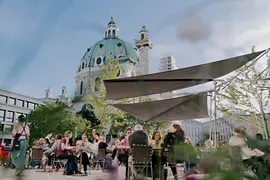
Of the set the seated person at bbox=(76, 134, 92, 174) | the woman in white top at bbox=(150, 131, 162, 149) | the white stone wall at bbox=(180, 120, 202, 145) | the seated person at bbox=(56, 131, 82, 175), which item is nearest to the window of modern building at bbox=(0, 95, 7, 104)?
the white stone wall at bbox=(180, 120, 202, 145)

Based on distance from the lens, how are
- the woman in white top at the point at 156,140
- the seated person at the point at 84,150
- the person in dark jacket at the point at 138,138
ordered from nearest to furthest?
the person in dark jacket at the point at 138,138, the woman in white top at the point at 156,140, the seated person at the point at 84,150

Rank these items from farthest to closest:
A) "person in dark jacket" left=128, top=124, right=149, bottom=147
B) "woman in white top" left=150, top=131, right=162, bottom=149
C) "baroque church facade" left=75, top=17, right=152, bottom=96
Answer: "woman in white top" left=150, top=131, right=162, bottom=149, "person in dark jacket" left=128, top=124, right=149, bottom=147, "baroque church facade" left=75, top=17, right=152, bottom=96

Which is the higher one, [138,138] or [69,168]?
[138,138]

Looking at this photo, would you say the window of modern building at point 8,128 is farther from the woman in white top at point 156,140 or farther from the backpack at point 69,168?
the backpack at point 69,168

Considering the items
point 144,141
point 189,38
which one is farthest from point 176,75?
point 189,38

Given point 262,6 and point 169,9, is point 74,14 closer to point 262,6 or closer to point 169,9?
point 169,9

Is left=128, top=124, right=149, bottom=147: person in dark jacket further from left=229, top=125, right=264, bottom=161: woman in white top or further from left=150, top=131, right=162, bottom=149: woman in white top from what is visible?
left=229, top=125, right=264, bottom=161: woman in white top

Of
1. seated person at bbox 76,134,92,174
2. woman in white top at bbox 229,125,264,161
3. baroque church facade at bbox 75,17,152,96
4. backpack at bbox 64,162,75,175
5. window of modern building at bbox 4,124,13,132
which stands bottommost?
backpack at bbox 64,162,75,175

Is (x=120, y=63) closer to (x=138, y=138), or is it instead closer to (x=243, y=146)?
(x=243, y=146)

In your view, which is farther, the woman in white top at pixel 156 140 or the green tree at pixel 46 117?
the woman in white top at pixel 156 140

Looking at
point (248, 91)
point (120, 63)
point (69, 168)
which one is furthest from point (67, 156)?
point (248, 91)

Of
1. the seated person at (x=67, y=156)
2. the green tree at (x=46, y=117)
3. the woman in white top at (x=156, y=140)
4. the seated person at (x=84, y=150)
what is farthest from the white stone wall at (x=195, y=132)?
the seated person at (x=84, y=150)

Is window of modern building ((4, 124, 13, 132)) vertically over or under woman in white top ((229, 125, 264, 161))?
over

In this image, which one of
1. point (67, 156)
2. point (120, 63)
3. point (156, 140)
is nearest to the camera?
point (120, 63)
